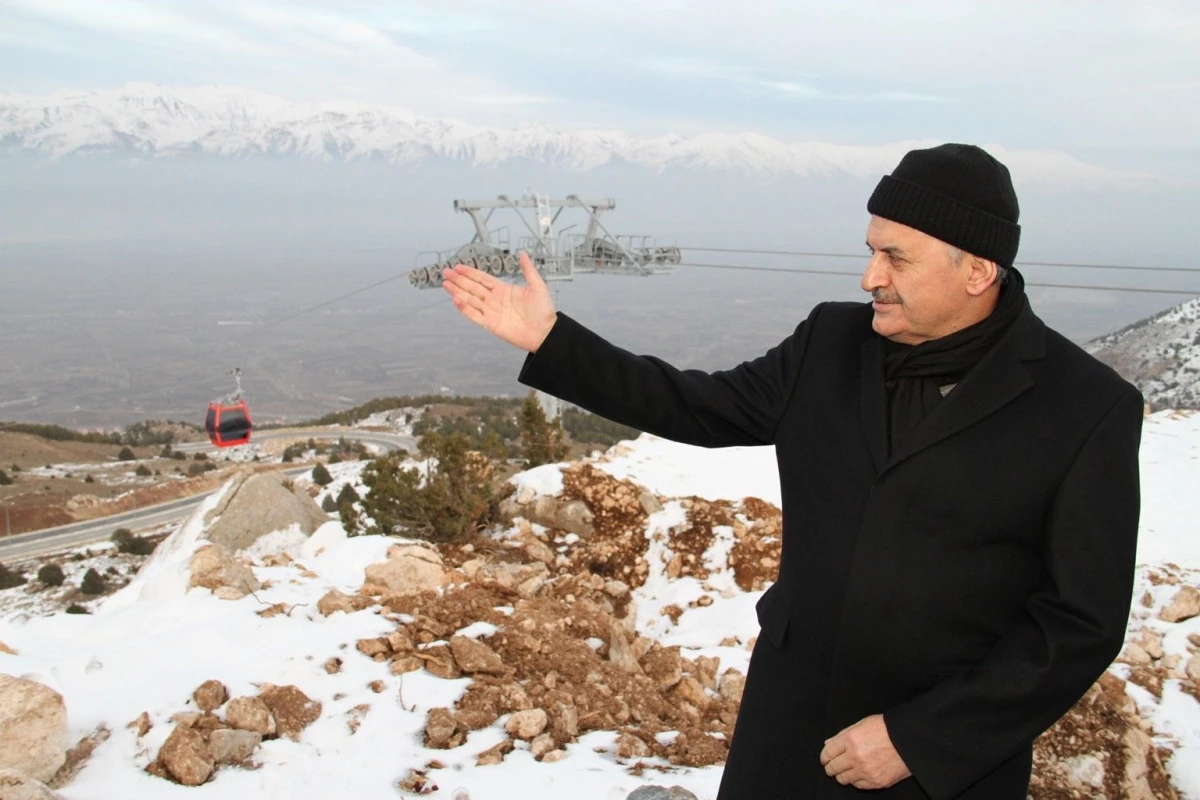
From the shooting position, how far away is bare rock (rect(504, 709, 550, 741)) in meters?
4.26

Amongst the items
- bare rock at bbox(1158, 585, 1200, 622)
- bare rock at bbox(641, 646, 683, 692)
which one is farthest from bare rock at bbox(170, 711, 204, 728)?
bare rock at bbox(1158, 585, 1200, 622)

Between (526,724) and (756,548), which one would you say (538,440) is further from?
(526,724)

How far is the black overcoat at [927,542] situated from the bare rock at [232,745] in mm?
2743

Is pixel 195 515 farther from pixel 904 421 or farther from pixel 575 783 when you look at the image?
pixel 904 421

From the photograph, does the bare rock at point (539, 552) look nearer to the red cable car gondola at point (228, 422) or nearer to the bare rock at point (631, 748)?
the bare rock at point (631, 748)

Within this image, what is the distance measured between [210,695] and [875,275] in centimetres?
396

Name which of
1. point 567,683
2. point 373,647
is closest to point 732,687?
point 567,683

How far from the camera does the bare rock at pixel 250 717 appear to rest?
4.03 meters

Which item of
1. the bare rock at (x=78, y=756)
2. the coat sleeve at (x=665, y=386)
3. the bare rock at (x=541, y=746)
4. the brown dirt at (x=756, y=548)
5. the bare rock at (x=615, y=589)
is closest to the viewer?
the coat sleeve at (x=665, y=386)

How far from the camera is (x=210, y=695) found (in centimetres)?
418

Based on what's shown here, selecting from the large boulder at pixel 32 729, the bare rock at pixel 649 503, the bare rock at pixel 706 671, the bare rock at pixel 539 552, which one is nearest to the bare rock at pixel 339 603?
the large boulder at pixel 32 729

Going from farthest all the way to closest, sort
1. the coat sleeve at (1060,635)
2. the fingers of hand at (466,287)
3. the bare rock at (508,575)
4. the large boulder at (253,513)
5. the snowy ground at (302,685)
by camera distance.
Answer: the large boulder at (253,513) < the bare rock at (508,575) < the snowy ground at (302,685) < the fingers of hand at (466,287) < the coat sleeve at (1060,635)

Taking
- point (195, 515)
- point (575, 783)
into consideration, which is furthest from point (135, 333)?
point (575, 783)

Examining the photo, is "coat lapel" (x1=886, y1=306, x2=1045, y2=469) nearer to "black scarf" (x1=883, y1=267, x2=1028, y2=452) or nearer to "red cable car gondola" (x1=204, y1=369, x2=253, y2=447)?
"black scarf" (x1=883, y1=267, x2=1028, y2=452)
